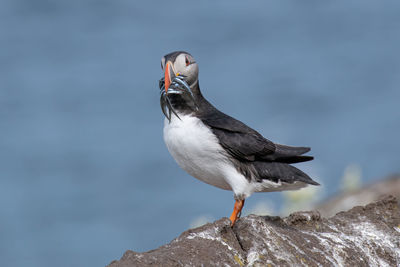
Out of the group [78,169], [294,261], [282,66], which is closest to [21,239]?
[78,169]

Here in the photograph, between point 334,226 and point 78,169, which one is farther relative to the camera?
point 78,169

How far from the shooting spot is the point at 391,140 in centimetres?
2419

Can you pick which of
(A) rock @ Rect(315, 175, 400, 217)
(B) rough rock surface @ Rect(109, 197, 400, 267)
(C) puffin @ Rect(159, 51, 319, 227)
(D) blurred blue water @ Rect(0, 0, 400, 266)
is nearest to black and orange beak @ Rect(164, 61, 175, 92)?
(C) puffin @ Rect(159, 51, 319, 227)

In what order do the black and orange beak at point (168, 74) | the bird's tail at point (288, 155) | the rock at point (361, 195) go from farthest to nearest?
the rock at point (361, 195), the bird's tail at point (288, 155), the black and orange beak at point (168, 74)

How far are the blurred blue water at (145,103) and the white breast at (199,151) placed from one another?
11.4 m

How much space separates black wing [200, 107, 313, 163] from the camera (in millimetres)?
7555

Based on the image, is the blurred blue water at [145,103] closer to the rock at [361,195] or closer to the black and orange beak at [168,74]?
the rock at [361,195]

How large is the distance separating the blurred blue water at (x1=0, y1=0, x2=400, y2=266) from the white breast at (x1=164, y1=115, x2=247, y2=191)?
1137 cm

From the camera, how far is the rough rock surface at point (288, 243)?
5805mm

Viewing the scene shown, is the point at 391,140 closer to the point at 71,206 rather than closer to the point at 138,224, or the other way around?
the point at 138,224

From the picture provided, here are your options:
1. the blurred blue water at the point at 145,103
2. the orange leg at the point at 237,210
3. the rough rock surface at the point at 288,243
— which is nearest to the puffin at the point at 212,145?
the orange leg at the point at 237,210

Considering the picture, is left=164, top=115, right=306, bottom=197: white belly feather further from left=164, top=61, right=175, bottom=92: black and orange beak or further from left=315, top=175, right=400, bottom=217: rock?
left=315, top=175, right=400, bottom=217: rock

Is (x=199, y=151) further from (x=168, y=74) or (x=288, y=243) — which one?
(x=288, y=243)

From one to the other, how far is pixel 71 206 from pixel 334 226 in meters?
16.6
